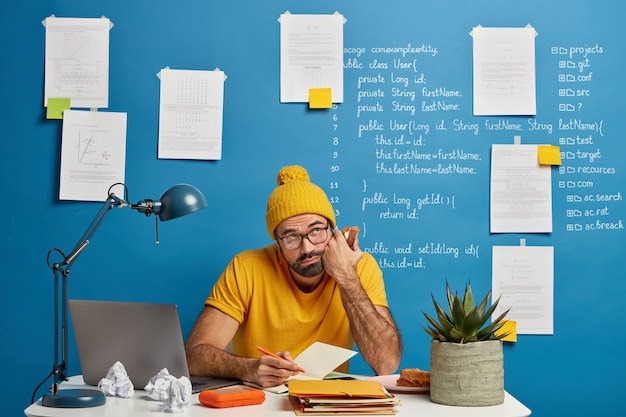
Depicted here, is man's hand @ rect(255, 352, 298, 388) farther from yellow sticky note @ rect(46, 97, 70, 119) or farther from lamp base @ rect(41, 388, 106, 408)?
yellow sticky note @ rect(46, 97, 70, 119)

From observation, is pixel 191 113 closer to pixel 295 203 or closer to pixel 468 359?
pixel 295 203

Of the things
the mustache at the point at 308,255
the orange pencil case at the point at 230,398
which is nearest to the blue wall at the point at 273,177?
the mustache at the point at 308,255

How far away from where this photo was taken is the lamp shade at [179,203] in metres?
2.09

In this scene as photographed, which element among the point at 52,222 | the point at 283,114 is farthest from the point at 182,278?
the point at 283,114

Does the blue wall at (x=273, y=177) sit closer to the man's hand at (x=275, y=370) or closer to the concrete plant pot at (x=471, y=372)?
the man's hand at (x=275, y=370)

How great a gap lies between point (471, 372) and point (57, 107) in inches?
87.7

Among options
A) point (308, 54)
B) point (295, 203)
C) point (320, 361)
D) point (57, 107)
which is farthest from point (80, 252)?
point (308, 54)

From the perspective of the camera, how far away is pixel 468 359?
1899 millimetres

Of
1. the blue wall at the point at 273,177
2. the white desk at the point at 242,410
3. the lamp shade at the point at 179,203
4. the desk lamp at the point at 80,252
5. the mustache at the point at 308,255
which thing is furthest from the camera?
the blue wall at the point at 273,177

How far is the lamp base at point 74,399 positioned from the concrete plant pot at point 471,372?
833mm

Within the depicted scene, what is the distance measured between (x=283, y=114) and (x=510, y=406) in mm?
1805

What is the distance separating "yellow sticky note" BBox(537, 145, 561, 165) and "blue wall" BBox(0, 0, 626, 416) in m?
0.05

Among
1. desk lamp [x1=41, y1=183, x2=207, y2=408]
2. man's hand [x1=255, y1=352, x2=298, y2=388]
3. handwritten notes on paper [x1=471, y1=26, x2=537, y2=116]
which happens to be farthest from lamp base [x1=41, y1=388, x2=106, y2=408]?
handwritten notes on paper [x1=471, y1=26, x2=537, y2=116]

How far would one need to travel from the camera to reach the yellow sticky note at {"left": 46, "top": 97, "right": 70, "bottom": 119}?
3369mm
